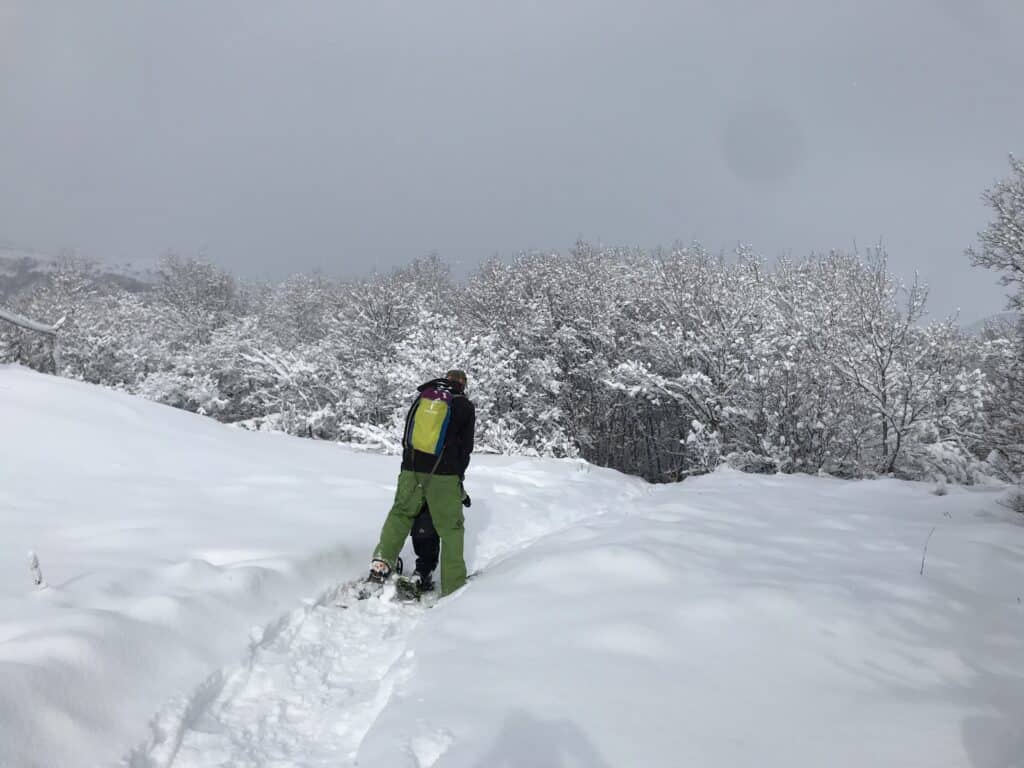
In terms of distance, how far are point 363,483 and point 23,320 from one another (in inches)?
263

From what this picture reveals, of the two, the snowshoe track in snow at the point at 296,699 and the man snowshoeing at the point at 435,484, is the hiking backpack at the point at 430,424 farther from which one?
the snowshoe track in snow at the point at 296,699

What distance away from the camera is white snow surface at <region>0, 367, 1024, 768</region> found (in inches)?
88.9

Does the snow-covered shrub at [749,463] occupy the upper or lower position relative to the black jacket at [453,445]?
lower

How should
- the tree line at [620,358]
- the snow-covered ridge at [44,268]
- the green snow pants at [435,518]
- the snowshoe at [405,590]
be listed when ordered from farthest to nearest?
the snow-covered ridge at [44,268] < the tree line at [620,358] < the green snow pants at [435,518] < the snowshoe at [405,590]

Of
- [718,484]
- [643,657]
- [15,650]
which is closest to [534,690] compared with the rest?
[643,657]

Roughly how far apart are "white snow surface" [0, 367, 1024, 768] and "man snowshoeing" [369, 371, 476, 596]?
349 mm

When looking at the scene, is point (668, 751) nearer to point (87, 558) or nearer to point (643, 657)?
point (643, 657)

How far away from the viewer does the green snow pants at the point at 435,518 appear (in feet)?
14.9

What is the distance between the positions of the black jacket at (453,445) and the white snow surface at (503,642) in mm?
976

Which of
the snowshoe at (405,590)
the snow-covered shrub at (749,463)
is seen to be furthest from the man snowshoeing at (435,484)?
the snow-covered shrub at (749,463)

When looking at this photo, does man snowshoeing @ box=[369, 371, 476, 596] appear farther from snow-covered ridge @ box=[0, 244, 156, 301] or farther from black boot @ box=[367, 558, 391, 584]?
snow-covered ridge @ box=[0, 244, 156, 301]

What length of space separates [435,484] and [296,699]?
203 centimetres

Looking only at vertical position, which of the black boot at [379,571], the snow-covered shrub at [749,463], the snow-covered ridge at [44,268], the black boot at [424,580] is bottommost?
the black boot at [424,580]

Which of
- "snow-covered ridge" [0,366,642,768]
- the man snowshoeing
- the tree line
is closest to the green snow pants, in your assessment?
the man snowshoeing
